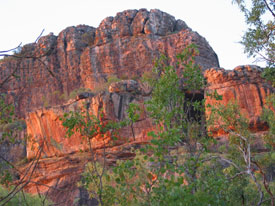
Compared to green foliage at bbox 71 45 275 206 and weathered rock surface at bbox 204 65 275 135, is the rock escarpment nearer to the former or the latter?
weathered rock surface at bbox 204 65 275 135

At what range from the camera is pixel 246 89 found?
28141 mm

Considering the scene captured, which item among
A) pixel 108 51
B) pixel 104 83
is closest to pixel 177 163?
pixel 104 83

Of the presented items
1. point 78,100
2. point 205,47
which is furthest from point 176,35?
point 78,100

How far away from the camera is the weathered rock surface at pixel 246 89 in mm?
27406

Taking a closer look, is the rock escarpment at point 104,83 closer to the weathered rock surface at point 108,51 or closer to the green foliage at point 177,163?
the weathered rock surface at point 108,51

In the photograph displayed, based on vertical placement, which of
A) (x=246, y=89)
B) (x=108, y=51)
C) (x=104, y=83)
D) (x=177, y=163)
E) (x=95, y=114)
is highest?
(x=108, y=51)

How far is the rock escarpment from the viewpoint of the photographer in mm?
28250

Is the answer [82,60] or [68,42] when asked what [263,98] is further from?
[68,42]

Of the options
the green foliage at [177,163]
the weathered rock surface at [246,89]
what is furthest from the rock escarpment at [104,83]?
the green foliage at [177,163]

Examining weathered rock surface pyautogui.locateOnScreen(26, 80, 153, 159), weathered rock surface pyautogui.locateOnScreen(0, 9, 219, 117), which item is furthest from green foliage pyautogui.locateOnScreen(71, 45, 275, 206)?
weathered rock surface pyautogui.locateOnScreen(0, 9, 219, 117)

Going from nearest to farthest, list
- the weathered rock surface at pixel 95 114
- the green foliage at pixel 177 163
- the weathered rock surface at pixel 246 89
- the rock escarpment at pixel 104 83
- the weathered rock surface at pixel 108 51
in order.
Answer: the green foliage at pixel 177 163 < the weathered rock surface at pixel 246 89 < the rock escarpment at pixel 104 83 < the weathered rock surface at pixel 95 114 < the weathered rock surface at pixel 108 51

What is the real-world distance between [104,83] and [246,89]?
2122 cm

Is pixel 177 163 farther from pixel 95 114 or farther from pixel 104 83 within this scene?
pixel 104 83

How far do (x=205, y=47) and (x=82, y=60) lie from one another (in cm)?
1890
